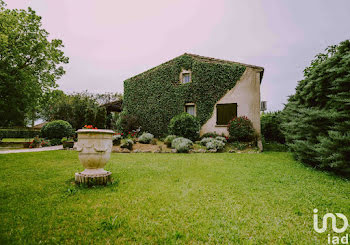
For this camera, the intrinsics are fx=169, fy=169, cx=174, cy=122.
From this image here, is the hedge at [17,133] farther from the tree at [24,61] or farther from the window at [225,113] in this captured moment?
the window at [225,113]

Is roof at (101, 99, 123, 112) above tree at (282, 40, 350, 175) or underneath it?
above

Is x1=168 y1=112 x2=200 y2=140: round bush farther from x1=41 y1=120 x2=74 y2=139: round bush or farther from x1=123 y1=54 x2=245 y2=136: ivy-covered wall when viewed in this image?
x1=41 y1=120 x2=74 y2=139: round bush

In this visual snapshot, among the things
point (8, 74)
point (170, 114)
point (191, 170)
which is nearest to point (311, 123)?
point (191, 170)

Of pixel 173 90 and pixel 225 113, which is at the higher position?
pixel 173 90

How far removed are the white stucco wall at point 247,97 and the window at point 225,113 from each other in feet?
0.88

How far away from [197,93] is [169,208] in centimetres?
1113

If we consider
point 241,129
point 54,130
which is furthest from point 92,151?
point 54,130

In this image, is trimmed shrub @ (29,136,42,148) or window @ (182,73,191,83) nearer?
trimmed shrub @ (29,136,42,148)

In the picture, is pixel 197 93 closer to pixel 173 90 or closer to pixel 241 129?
pixel 173 90

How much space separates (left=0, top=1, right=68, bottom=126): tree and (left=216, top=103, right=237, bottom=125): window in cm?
1417

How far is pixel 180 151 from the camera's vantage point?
8.92m

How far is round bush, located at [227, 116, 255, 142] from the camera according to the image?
10602mm

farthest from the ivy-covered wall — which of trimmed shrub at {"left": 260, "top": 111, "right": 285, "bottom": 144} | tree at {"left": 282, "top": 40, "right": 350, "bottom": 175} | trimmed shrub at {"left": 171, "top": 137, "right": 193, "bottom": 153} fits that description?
tree at {"left": 282, "top": 40, "right": 350, "bottom": 175}

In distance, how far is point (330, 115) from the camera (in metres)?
4.64
